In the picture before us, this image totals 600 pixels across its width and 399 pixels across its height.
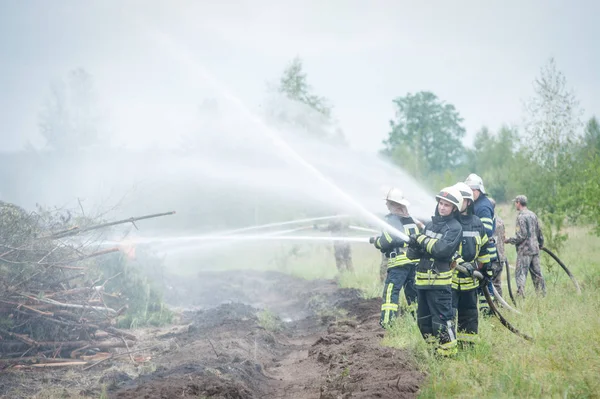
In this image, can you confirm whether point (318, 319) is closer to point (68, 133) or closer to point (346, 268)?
point (346, 268)

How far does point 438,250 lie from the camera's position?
679 centimetres

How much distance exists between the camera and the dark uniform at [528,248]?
35.5 ft

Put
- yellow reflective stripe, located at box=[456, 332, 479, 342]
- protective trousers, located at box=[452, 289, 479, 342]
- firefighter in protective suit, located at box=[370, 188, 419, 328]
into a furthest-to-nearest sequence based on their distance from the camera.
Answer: firefighter in protective suit, located at box=[370, 188, 419, 328]
protective trousers, located at box=[452, 289, 479, 342]
yellow reflective stripe, located at box=[456, 332, 479, 342]

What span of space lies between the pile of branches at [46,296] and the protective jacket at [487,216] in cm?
575

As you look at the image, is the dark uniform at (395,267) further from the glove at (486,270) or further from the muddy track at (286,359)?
the glove at (486,270)

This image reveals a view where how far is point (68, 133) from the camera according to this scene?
3997 centimetres

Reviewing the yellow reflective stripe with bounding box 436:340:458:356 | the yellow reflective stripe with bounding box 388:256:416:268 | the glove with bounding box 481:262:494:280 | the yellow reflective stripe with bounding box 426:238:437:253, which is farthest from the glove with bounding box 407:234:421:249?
the yellow reflective stripe with bounding box 388:256:416:268

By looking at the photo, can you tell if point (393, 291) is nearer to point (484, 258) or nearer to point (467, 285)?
point (484, 258)

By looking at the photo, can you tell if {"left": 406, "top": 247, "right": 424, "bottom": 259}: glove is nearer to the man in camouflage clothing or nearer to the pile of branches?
the man in camouflage clothing

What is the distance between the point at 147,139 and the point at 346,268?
15.4 meters

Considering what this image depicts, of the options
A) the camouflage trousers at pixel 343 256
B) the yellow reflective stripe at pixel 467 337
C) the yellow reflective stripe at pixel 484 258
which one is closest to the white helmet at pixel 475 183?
the yellow reflective stripe at pixel 484 258

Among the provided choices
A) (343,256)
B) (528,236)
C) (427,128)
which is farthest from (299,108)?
(427,128)

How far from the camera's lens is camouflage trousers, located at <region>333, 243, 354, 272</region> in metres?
18.9

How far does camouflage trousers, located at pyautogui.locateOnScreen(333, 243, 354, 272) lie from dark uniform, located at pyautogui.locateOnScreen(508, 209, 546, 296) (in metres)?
8.26
